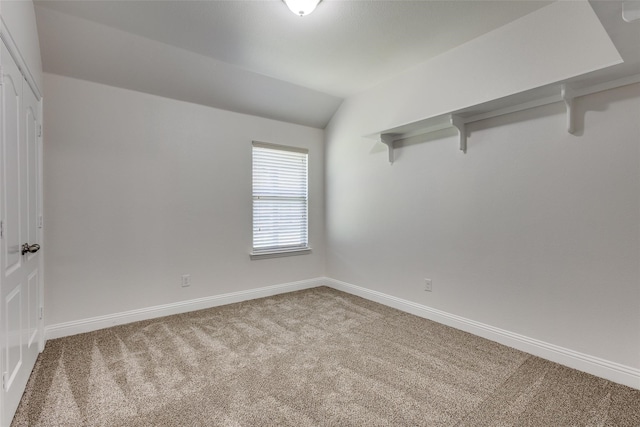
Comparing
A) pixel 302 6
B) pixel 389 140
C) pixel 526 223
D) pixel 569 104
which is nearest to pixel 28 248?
pixel 302 6

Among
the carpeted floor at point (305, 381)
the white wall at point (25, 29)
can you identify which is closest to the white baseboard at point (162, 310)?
the carpeted floor at point (305, 381)

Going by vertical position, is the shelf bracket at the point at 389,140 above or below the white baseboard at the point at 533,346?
above

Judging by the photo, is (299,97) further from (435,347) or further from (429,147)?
(435,347)

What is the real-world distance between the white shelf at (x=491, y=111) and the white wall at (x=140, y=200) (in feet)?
5.39

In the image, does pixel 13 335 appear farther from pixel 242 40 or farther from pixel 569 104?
pixel 569 104

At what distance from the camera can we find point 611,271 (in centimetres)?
208

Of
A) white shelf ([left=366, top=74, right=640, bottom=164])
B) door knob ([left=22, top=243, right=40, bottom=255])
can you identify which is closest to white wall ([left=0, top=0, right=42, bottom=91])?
door knob ([left=22, top=243, right=40, bottom=255])

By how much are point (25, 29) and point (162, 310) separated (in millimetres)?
2607

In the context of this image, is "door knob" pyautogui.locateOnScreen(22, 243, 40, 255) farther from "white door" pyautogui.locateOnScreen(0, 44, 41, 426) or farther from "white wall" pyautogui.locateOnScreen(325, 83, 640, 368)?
"white wall" pyautogui.locateOnScreen(325, 83, 640, 368)

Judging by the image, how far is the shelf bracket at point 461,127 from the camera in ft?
9.11

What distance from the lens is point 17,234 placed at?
1.85 metres

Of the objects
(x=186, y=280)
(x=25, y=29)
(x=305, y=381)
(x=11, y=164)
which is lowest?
(x=305, y=381)

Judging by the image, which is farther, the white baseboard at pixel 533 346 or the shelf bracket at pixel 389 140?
the shelf bracket at pixel 389 140

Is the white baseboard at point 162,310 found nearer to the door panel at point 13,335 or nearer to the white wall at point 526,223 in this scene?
the door panel at point 13,335
